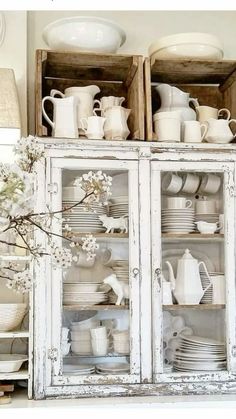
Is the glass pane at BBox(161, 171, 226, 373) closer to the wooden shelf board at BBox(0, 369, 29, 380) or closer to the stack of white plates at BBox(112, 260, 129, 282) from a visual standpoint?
the stack of white plates at BBox(112, 260, 129, 282)

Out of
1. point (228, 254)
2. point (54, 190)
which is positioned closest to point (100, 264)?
point (54, 190)

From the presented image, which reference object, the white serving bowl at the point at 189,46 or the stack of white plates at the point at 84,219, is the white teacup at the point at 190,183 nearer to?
the stack of white plates at the point at 84,219

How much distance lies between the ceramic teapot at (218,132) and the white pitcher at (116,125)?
321 mm

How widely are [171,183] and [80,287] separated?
1.68 feet

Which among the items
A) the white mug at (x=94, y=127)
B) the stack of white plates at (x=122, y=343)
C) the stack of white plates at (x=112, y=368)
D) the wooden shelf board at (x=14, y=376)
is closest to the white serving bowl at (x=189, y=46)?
the white mug at (x=94, y=127)

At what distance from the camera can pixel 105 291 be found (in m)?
2.34

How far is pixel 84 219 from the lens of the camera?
2344 mm

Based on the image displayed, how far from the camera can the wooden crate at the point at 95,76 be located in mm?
2418

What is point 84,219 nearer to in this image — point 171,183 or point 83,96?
point 171,183

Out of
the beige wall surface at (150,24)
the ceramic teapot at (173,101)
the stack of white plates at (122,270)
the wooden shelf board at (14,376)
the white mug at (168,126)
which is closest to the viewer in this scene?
the wooden shelf board at (14,376)

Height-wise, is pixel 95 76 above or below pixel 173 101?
above

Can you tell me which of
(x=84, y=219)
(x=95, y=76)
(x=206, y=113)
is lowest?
(x=84, y=219)

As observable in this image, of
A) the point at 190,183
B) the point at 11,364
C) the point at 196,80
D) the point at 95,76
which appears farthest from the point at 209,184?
the point at 11,364

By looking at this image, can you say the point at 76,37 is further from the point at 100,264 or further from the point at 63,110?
the point at 100,264
